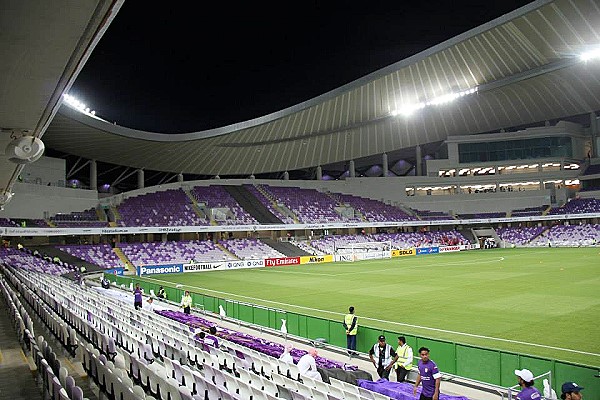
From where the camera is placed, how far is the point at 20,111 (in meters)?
7.79

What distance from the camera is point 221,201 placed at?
6347cm

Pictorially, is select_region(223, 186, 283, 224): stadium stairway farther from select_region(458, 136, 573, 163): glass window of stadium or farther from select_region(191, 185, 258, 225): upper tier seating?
select_region(458, 136, 573, 163): glass window of stadium

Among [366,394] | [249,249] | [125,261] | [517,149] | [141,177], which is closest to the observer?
[366,394]

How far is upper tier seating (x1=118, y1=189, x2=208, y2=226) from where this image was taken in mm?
52203

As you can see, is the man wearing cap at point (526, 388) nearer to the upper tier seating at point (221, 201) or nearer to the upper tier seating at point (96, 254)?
the upper tier seating at point (96, 254)

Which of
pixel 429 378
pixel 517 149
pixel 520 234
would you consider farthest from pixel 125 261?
pixel 517 149

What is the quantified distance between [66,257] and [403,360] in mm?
38018

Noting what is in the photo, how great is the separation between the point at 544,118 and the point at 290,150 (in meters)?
35.3

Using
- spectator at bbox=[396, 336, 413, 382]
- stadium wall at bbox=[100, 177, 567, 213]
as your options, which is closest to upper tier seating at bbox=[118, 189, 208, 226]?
stadium wall at bbox=[100, 177, 567, 213]

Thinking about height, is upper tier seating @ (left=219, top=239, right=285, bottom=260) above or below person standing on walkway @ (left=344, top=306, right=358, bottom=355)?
above

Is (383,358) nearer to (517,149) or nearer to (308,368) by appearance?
(308,368)

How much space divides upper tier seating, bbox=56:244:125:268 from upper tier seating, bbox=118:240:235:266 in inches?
62.0

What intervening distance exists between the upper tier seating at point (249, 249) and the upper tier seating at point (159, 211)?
3.87m

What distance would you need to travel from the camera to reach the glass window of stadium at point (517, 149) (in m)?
71.6
